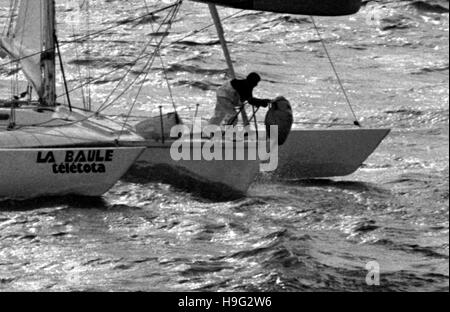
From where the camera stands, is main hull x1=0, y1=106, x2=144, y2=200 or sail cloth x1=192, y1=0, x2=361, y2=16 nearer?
sail cloth x1=192, y1=0, x2=361, y2=16

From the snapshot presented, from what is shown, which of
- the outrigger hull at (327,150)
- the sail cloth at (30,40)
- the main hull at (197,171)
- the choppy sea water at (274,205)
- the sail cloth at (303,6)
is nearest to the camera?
the choppy sea water at (274,205)

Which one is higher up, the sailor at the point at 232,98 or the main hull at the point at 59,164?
the sailor at the point at 232,98

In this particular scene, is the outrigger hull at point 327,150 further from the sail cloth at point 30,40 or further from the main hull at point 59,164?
the sail cloth at point 30,40

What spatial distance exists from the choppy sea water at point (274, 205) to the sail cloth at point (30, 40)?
188 cm

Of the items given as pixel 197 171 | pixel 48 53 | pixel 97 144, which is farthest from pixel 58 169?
pixel 48 53

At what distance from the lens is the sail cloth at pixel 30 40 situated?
21.9 m

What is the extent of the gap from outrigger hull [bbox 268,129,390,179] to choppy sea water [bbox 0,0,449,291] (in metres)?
0.26

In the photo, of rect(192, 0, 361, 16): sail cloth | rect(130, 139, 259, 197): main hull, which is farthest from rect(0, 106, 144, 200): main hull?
rect(192, 0, 361, 16): sail cloth

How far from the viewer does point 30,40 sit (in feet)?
72.3

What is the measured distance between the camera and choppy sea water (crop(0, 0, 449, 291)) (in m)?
15.4

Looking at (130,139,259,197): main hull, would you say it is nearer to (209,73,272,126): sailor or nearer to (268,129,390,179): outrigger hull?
(209,73,272,126): sailor

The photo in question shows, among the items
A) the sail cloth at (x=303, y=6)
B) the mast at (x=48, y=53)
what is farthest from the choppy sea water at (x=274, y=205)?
the sail cloth at (x=303, y=6)

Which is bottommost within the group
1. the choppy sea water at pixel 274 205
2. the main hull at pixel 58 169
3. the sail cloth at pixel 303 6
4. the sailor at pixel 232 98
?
the choppy sea water at pixel 274 205

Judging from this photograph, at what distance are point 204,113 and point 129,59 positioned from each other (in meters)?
4.96
